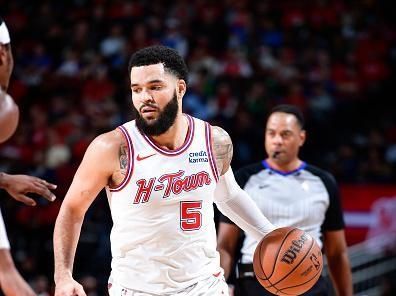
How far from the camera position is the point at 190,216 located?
4613 millimetres

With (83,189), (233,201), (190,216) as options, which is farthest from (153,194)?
(233,201)

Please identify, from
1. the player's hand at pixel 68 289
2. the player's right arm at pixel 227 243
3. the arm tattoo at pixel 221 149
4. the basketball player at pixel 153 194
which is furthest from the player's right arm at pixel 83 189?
the player's right arm at pixel 227 243

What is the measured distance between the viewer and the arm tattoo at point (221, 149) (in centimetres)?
490

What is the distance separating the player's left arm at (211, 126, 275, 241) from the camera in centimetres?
498

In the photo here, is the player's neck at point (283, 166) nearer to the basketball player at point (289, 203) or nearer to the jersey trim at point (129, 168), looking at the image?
the basketball player at point (289, 203)

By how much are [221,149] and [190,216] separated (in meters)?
0.53

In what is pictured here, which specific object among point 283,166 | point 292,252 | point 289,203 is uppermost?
point 283,166

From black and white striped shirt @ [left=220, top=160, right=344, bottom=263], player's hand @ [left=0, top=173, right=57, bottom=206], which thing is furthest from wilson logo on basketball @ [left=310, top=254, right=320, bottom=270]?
player's hand @ [left=0, top=173, right=57, bottom=206]

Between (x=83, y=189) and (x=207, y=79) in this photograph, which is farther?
(x=207, y=79)

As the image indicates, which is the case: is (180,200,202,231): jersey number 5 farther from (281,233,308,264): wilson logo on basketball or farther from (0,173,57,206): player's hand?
(0,173,57,206): player's hand

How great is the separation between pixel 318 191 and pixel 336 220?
0.89 ft

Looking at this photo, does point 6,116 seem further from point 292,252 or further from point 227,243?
point 227,243

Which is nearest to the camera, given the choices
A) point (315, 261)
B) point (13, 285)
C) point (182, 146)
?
point (13, 285)

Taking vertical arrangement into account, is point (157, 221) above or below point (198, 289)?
above
